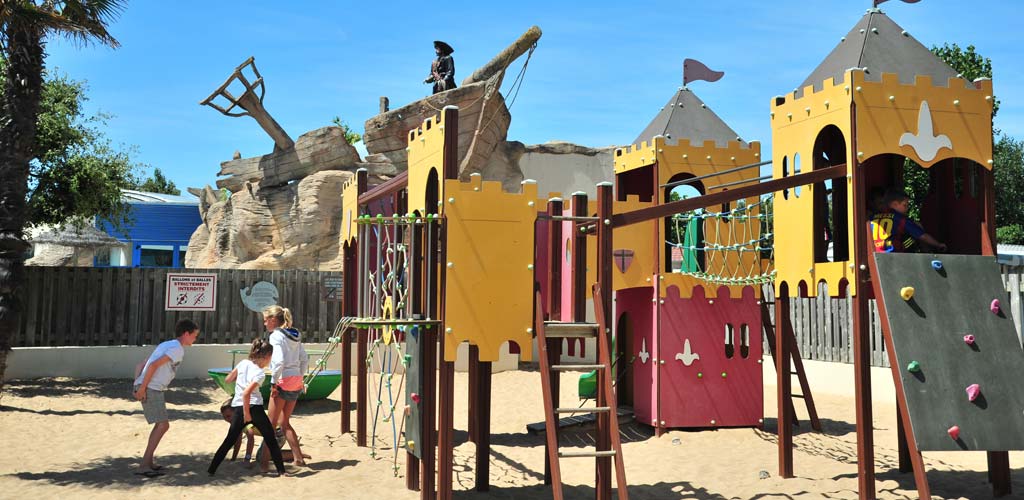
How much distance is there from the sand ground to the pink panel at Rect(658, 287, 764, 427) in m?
0.27

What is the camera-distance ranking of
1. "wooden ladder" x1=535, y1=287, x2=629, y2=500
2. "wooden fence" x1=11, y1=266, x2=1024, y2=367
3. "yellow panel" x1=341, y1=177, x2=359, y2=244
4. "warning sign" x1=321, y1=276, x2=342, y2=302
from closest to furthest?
"wooden ladder" x1=535, y1=287, x2=629, y2=500
"yellow panel" x1=341, y1=177, x2=359, y2=244
"wooden fence" x1=11, y1=266, x2=1024, y2=367
"warning sign" x1=321, y1=276, x2=342, y2=302

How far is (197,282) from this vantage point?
1652 centimetres

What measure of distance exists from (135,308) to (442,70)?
34.4 feet

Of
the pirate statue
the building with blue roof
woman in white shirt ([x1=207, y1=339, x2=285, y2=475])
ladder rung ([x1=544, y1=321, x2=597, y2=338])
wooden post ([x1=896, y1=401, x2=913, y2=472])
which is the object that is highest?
the pirate statue

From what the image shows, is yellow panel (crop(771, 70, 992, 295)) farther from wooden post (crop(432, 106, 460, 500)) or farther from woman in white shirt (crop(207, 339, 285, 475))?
woman in white shirt (crop(207, 339, 285, 475))

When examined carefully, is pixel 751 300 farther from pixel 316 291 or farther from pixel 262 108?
pixel 262 108

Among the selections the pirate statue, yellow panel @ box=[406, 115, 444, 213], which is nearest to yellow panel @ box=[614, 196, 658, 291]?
yellow panel @ box=[406, 115, 444, 213]

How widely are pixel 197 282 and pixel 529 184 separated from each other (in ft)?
37.2

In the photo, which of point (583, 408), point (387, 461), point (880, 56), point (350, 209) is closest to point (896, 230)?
point (880, 56)

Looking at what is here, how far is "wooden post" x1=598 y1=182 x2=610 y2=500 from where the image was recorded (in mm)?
6750

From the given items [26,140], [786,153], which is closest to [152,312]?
[26,140]

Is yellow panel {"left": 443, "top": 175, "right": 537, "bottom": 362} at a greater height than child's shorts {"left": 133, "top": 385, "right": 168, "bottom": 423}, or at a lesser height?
greater

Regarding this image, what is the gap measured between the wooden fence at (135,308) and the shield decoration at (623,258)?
823cm

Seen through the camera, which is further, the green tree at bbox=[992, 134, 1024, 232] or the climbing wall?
the green tree at bbox=[992, 134, 1024, 232]
